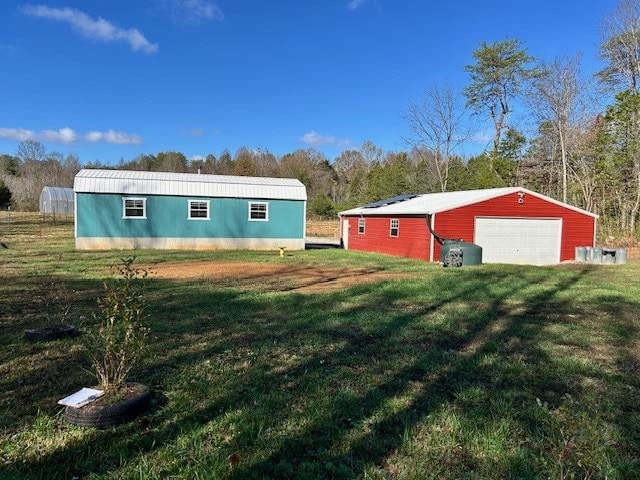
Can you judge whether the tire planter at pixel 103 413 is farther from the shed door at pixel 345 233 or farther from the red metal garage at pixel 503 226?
the shed door at pixel 345 233

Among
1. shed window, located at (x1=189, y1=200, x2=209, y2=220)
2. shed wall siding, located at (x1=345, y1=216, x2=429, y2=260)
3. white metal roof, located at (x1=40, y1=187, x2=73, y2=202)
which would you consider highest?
white metal roof, located at (x1=40, y1=187, x2=73, y2=202)

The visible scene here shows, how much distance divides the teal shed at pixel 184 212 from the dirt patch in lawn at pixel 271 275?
6619mm

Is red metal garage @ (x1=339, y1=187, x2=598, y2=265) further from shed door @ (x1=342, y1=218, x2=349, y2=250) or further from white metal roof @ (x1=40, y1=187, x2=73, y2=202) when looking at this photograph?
white metal roof @ (x1=40, y1=187, x2=73, y2=202)

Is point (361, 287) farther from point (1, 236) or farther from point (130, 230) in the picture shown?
point (1, 236)

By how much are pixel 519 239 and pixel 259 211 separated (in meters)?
11.8

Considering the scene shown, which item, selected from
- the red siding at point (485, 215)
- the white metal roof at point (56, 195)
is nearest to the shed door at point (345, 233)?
the red siding at point (485, 215)

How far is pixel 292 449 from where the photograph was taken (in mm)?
2949

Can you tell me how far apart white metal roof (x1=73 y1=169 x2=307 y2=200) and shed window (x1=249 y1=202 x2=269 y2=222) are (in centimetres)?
40

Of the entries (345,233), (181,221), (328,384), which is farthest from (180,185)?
(328,384)

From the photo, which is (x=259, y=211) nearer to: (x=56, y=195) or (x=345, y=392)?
(x=345, y=392)

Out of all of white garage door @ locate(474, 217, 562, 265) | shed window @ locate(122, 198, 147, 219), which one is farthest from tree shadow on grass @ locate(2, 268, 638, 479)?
shed window @ locate(122, 198, 147, 219)

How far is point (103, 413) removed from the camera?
10.3ft

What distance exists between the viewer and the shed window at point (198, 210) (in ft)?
70.0

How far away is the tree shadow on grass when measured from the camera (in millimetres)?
2812
